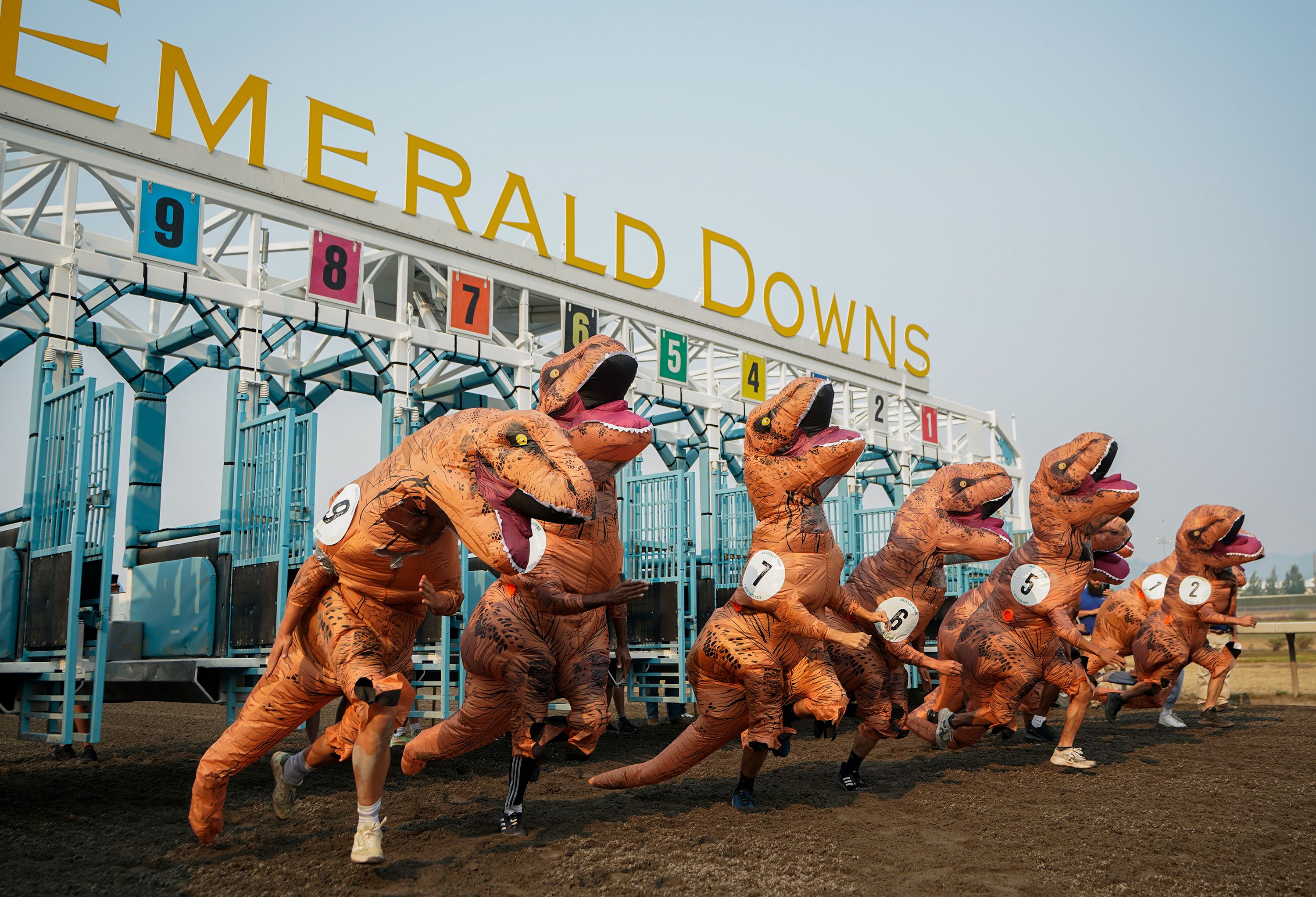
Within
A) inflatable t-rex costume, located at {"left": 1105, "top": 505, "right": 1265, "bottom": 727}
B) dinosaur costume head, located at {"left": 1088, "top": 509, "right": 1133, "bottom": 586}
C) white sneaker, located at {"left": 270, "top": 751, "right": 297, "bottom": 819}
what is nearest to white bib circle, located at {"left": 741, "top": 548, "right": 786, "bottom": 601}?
white sneaker, located at {"left": 270, "top": 751, "right": 297, "bottom": 819}

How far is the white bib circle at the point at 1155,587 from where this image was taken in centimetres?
1060

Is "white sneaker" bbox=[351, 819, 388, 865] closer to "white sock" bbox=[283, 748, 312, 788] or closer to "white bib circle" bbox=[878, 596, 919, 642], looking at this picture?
"white sock" bbox=[283, 748, 312, 788]

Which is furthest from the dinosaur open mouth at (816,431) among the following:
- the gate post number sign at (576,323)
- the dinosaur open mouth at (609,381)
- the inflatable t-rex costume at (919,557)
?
the gate post number sign at (576,323)

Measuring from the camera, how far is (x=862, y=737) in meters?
6.46

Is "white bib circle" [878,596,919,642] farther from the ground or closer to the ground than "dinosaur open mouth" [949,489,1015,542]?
closer to the ground

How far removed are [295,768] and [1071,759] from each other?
17.2 ft

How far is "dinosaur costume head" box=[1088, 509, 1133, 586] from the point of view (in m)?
9.42

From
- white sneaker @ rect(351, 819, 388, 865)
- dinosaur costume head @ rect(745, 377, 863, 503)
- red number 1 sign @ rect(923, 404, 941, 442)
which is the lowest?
white sneaker @ rect(351, 819, 388, 865)

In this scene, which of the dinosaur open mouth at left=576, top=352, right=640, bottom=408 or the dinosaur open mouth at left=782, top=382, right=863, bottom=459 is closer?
the dinosaur open mouth at left=576, top=352, right=640, bottom=408

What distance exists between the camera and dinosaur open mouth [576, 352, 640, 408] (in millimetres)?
5520

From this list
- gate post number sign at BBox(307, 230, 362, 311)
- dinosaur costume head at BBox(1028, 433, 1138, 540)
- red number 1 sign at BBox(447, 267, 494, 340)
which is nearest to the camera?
dinosaur costume head at BBox(1028, 433, 1138, 540)

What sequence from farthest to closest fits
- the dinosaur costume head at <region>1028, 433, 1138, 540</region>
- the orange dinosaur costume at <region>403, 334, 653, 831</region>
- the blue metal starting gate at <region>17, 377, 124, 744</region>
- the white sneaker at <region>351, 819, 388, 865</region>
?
the dinosaur costume head at <region>1028, 433, 1138, 540</region> → the blue metal starting gate at <region>17, 377, 124, 744</region> → the orange dinosaur costume at <region>403, 334, 653, 831</region> → the white sneaker at <region>351, 819, 388, 865</region>

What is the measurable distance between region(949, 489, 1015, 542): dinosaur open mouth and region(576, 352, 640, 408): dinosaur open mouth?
8.77 ft

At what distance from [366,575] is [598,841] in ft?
5.85
